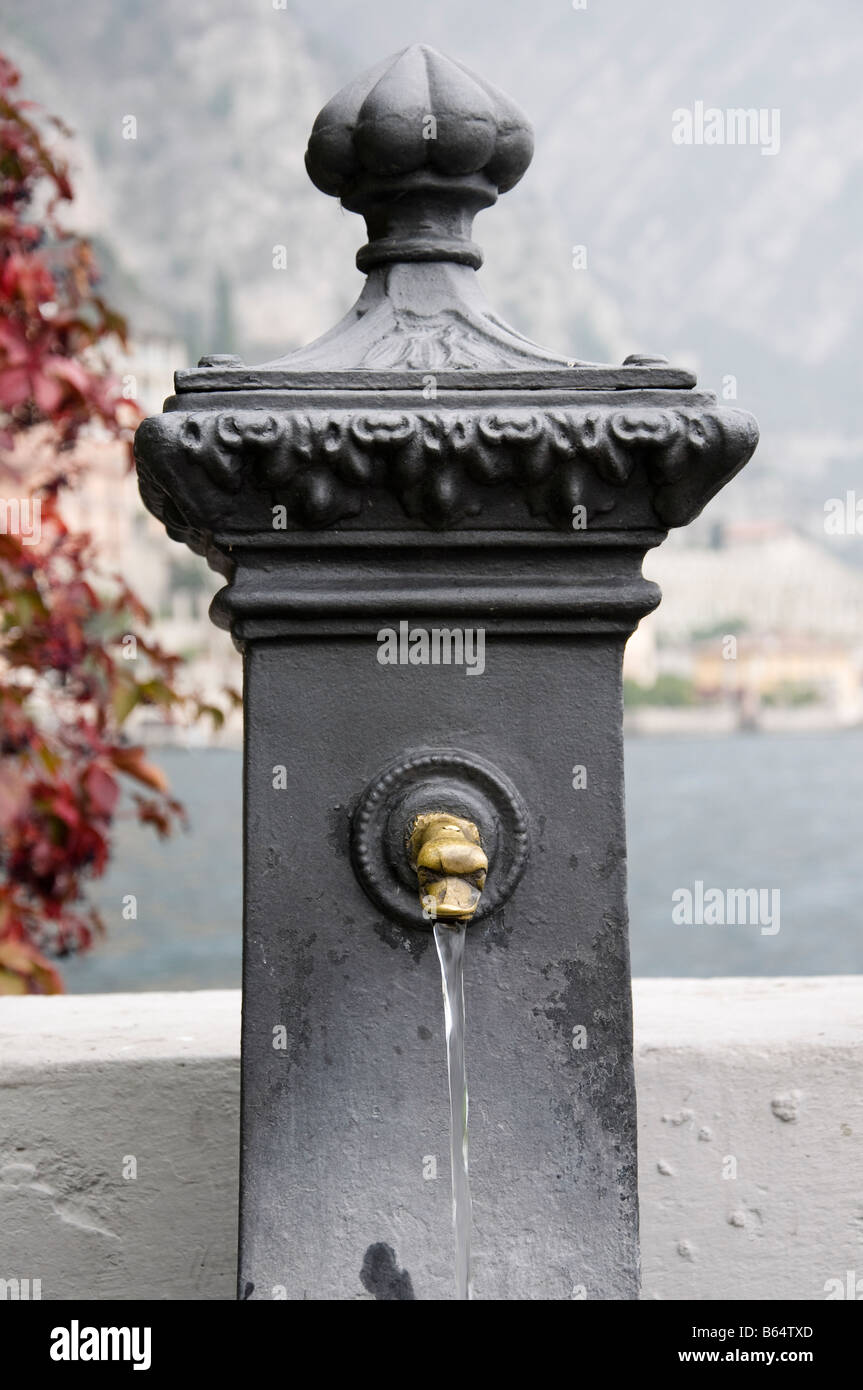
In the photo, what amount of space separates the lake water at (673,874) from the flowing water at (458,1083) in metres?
1.77

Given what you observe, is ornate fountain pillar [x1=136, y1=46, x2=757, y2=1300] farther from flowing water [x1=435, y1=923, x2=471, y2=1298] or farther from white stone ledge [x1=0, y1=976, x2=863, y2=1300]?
white stone ledge [x1=0, y1=976, x2=863, y2=1300]

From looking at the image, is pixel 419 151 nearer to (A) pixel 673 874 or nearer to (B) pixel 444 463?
(B) pixel 444 463

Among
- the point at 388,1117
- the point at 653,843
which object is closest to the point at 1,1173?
the point at 388,1117

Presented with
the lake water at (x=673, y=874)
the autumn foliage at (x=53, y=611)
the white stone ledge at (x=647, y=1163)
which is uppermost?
the lake water at (x=673, y=874)

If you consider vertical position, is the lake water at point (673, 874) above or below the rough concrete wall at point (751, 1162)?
above

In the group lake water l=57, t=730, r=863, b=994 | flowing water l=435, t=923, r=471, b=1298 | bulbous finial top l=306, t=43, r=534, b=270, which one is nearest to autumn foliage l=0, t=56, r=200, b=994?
lake water l=57, t=730, r=863, b=994

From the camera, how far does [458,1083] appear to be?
1.60m

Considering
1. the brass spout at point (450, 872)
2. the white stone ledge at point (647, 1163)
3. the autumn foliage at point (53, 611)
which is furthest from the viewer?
the autumn foliage at point (53, 611)

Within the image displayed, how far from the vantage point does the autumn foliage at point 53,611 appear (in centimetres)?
282

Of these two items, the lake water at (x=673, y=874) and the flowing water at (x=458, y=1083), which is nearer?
the flowing water at (x=458, y=1083)

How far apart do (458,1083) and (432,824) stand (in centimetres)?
30

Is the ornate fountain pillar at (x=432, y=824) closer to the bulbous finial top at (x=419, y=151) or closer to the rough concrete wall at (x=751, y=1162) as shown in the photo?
the bulbous finial top at (x=419, y=151)

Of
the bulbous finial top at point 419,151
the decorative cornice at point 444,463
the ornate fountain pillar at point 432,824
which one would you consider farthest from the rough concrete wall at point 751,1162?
the bulbous finial top at point 419,151
